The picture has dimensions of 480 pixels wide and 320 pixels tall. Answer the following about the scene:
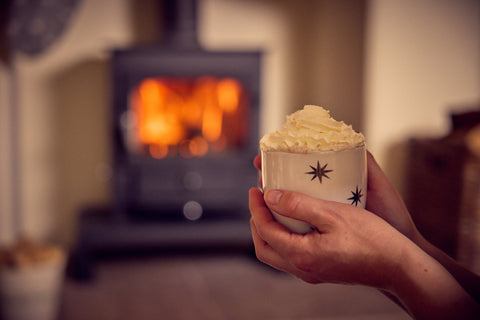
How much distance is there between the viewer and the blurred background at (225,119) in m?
2.12

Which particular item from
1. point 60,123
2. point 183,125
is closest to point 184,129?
point 183,125

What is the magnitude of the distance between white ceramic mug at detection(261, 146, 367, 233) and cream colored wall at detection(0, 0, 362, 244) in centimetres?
191

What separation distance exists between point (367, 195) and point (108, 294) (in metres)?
1.64

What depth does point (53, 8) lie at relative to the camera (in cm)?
213

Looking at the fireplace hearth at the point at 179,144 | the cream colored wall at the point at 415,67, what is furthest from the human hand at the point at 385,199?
the cream colored wall at the point at 415,67

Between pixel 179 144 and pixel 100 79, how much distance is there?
0.65 metres

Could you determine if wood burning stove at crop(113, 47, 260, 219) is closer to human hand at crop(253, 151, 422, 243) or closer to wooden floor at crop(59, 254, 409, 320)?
wooden floor at crop(59, 254, 409, 320)

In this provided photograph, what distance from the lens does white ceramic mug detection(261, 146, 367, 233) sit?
1.70 feet

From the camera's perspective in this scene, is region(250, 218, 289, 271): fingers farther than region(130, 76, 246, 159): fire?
No

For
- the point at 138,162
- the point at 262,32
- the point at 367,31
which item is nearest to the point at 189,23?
the point at 262,32

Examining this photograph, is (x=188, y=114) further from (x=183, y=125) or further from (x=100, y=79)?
(x=100, y=79)

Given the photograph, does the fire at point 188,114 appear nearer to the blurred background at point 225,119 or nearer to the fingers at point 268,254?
the blurred background at point 225,119

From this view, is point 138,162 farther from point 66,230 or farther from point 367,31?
point 367,31

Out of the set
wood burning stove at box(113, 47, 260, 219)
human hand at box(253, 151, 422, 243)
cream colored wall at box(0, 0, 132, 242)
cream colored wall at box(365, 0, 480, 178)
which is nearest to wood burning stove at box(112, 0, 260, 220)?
wood burning stove at box(113, 47, 260, 219)
